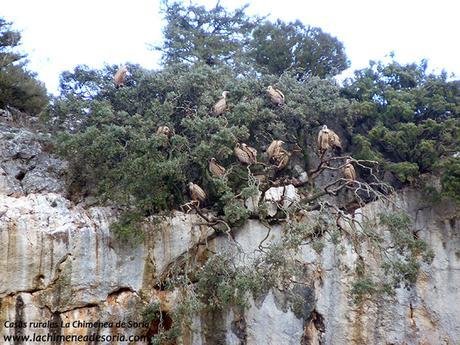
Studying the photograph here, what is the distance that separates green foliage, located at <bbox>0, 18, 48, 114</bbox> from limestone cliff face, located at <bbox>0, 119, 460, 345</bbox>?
1.91 metres

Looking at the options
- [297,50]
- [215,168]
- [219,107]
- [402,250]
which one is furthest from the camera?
[297,50]

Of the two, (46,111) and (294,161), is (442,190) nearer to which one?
(294,161)

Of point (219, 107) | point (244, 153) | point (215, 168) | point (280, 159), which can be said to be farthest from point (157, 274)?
point (219, 107)

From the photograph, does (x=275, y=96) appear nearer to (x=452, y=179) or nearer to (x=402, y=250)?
(x=452, y=179)

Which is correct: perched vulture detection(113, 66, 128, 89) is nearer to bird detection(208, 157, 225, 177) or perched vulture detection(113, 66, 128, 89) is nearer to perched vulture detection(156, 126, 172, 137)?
perched vulture detection(156, 126, 172, 137)

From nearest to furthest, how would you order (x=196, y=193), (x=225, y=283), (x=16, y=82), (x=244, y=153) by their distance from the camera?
(x=225, y=283) → (x=196, y=193) → (x=244, y=153) → (x=16, y=82)

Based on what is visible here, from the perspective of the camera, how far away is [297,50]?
56.4 ft

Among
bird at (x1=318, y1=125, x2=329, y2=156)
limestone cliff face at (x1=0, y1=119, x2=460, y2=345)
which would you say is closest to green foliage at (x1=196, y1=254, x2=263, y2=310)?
limestone cliff face at (x1=0, y1=119, x2=460, y2=345)

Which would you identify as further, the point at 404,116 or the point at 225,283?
the point at 404,116

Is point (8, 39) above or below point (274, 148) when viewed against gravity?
above

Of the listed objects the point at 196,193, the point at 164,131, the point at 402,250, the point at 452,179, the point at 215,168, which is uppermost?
the point at 164,131

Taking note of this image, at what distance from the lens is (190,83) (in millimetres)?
13438

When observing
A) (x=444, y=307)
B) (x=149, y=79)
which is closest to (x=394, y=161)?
(x=444, y=307)

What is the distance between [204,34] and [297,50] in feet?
9.39
